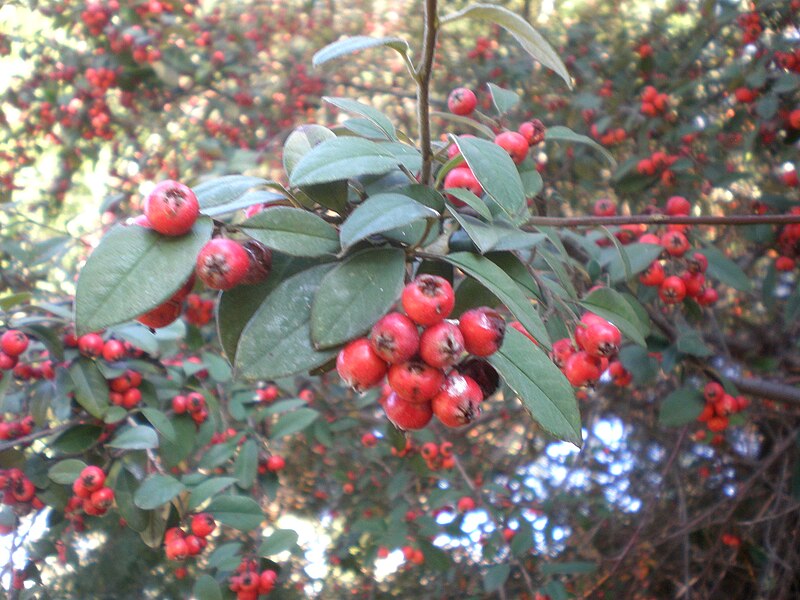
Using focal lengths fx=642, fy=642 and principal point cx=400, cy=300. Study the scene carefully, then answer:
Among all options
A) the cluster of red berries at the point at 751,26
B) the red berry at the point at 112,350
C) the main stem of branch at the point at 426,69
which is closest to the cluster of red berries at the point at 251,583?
the red berry at the point at 112,350

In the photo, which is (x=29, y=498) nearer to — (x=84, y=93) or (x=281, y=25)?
(x=84, y=93)

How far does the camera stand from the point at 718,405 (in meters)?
2.21

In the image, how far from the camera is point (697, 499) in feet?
11.6

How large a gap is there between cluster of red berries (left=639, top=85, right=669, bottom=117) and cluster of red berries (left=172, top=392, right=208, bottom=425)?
2449 mm

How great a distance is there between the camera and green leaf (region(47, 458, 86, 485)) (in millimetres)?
1896

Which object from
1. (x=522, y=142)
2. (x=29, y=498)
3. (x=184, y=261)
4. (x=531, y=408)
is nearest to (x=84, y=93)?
(x=29, y=498)

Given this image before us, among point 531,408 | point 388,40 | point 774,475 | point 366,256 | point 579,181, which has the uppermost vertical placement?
point 388,40

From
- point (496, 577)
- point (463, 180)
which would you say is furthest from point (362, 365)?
point (496, 577)

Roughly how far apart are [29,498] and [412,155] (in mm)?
1700

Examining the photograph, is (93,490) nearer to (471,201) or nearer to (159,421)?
(159,421)

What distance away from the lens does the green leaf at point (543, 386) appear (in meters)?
0.95

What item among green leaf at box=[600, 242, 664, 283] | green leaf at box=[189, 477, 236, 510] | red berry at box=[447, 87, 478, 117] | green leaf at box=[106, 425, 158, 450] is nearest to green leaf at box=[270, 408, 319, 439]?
green leaf at box=[189, 477, 236, 510]

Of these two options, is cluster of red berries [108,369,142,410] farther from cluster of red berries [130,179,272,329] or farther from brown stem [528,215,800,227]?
brown stem [528,215,800,227]

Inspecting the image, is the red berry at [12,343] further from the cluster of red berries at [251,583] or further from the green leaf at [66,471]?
the cluster of red berries at [251,583]
